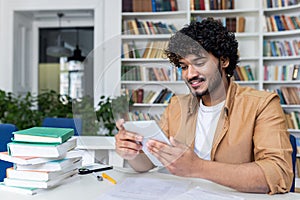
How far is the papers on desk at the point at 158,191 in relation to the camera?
102cm

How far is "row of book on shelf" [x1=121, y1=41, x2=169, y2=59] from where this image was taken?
44.6 inches

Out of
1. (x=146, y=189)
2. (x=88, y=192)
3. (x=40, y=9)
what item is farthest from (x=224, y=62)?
(x=40, y=9)

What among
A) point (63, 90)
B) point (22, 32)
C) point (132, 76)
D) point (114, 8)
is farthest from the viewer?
point (63, 90)

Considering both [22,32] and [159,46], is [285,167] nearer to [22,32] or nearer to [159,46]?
[159,46]

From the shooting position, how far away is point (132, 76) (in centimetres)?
122

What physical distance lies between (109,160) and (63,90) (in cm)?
450

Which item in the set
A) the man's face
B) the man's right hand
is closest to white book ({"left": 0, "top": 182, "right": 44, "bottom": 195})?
the man's right hand

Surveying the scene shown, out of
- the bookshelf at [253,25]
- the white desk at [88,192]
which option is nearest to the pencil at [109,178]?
the white desk at [88,192]

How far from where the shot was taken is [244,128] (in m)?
1.27

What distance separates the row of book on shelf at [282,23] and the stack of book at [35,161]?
327 cm

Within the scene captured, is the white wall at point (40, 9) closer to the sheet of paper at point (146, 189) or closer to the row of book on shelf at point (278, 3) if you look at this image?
the row of book on shelf at point (278, 3)

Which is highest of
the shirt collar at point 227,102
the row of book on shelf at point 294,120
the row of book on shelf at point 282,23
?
the row of book on shelf at point 282,23

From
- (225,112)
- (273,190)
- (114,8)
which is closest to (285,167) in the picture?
(273,190)

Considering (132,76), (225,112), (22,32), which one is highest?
(22,32)
